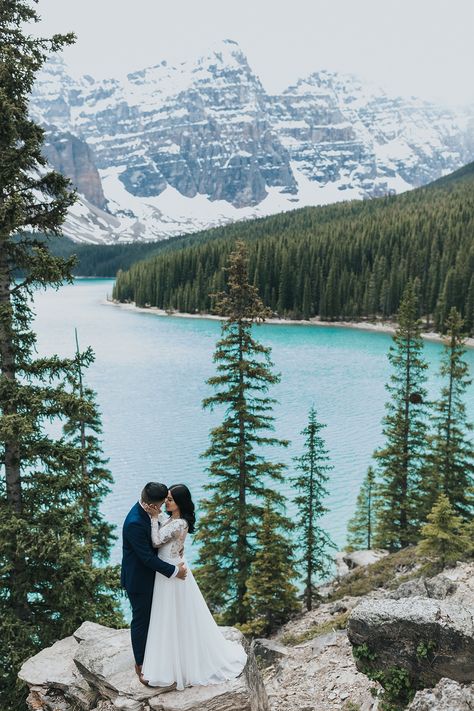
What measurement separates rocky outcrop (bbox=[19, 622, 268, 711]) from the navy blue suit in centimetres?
54

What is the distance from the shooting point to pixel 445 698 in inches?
281

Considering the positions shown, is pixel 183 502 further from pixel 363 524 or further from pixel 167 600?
pixel 363 524

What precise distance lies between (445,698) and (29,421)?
7386 mm

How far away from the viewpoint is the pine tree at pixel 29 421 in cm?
1001

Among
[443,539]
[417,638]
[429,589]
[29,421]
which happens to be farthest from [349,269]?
[417,638]

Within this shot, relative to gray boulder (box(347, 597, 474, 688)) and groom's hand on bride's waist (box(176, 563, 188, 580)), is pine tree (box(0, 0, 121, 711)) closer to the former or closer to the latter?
groom's hand on bride's waist (box(176, 563, 188, 580))

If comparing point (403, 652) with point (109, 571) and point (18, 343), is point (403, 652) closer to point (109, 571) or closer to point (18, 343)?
point (109, 571)

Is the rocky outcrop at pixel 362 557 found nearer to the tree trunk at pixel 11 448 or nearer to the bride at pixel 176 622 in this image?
the tree trunk at pixel 11 448

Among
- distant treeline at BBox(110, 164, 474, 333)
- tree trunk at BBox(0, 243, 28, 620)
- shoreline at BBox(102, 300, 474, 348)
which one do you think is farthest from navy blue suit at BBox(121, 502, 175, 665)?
distant treeline at BBox(110, 164, 474, 333)

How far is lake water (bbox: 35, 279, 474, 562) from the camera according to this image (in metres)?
36.8

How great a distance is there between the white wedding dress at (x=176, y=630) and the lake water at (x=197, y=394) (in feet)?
68.9

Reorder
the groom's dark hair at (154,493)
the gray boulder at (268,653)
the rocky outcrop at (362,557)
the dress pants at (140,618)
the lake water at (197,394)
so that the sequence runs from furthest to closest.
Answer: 1. the lake water at (197,394)
2. the rocky outcrop at (362,557)
3. the gray boulder at (268,653)
4. the dress pants at (140,618)
5. the groom's dark hair at (154,493)

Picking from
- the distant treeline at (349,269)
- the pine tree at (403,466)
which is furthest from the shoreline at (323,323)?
the pine tree at (403,466)

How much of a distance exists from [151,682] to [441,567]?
11.9m
